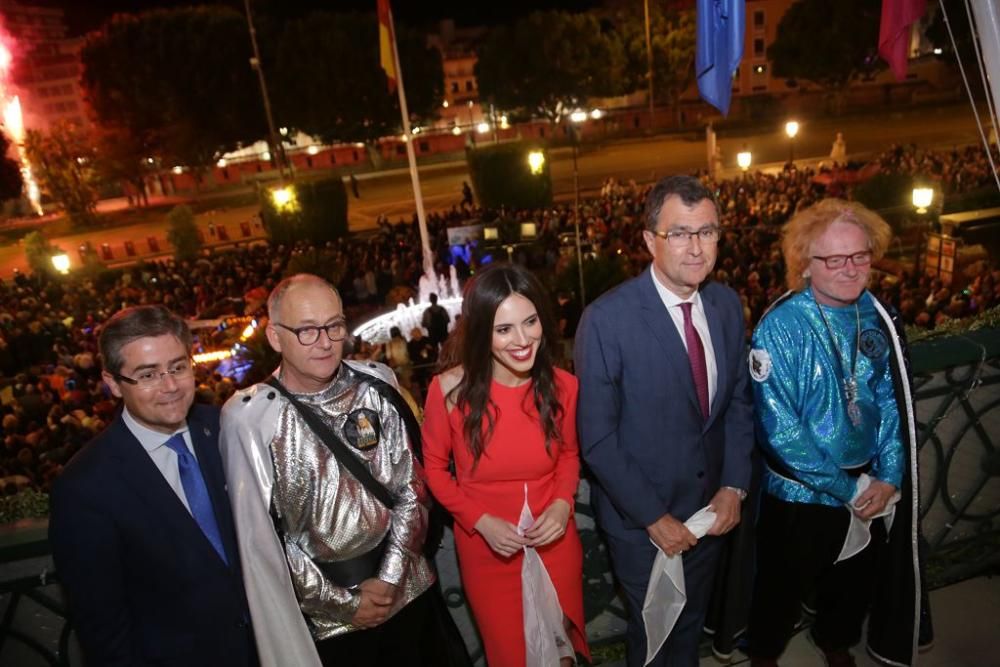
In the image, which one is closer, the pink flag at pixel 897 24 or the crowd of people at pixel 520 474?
the crowd of people at pixel 520 474

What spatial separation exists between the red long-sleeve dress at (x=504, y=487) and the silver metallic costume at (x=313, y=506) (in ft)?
0.46

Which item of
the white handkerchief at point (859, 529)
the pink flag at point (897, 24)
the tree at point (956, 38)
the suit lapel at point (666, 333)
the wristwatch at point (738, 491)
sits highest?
the tree at point (956, 38)

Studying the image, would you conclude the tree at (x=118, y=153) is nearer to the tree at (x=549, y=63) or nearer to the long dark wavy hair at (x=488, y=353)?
the tree at (x=549, y=63)

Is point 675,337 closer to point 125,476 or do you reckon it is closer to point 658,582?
point 658,582

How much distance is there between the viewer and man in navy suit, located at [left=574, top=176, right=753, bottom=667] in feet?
8.04

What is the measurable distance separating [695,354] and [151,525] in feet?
6.66

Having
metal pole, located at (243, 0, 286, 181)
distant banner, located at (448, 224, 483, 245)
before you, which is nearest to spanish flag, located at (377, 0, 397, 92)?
distant banner, located at (448, 224, 483, 245)

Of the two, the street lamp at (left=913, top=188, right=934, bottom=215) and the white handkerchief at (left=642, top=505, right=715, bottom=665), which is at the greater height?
the street lamp at (left=913, top=188, right=934, bottom=215)

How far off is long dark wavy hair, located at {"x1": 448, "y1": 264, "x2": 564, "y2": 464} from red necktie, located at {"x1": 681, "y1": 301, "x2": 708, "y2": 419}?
52 cm

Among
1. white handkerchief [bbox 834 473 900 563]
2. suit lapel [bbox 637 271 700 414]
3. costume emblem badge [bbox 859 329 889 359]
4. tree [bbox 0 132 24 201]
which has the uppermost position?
tree [bbox 0 132 24 201]

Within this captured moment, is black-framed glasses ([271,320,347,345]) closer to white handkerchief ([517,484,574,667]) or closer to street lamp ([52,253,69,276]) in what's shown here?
white handkerchief ([517,484,574,667])

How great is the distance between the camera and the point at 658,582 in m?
2.60

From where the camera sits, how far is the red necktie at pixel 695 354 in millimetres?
2551

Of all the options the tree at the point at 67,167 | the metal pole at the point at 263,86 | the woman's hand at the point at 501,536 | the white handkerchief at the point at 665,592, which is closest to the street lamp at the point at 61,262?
the metal pole at the point at 263,86
